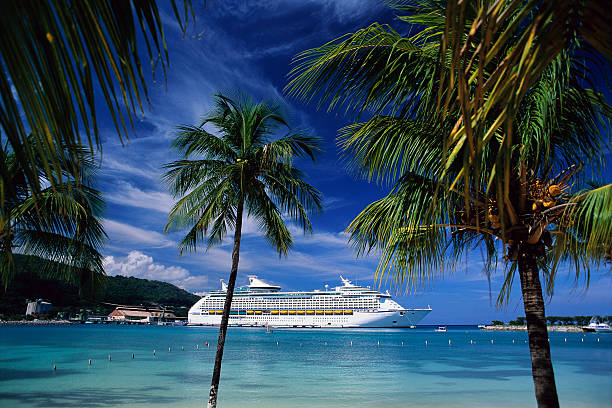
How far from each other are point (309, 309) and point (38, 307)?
85.7 m

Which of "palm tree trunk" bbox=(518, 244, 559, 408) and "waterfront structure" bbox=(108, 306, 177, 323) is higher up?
"palm tree trunk" bbox=(518, 244, 559, 408)

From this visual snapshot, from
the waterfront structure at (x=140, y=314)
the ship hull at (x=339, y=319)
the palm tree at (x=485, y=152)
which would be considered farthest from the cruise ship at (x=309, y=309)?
the palm tree at (x=485, y=152)

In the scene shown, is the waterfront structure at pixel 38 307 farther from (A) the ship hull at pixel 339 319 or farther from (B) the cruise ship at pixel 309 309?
(A) the ship hull at pixel 339 319

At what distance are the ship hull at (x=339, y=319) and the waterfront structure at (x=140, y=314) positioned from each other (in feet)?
151

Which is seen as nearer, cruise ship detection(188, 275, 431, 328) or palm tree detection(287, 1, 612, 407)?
palm tree detection(287, 1, 612, 407)

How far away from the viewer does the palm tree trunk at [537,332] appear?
3383mm

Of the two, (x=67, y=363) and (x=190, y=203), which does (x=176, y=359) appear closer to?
(x=67, y=363)

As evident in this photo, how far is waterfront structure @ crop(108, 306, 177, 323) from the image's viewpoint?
410ft

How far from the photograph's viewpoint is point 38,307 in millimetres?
117500

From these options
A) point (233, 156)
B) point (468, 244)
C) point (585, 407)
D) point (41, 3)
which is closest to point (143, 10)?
point (41, 3)

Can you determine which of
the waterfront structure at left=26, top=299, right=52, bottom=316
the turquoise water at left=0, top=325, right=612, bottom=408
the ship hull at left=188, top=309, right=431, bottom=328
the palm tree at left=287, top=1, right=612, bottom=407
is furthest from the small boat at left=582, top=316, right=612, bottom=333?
the waterfront structure at left=26, top=299, right=52, bottom=316

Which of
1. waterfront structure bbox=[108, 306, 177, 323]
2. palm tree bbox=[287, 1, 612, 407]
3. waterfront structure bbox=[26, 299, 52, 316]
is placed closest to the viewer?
palm tree bbox=[287, 1, 612, 407]

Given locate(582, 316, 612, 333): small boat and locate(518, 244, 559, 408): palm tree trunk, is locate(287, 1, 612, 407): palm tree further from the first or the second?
locate(582, 316, 612, 333): small boat

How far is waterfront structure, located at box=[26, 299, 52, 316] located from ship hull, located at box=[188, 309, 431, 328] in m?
57.0
